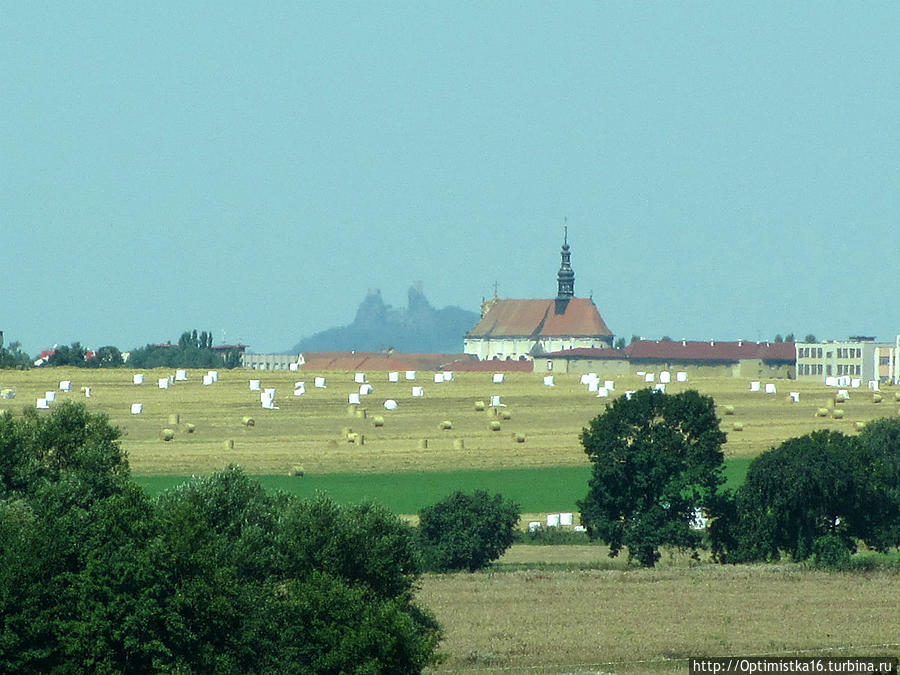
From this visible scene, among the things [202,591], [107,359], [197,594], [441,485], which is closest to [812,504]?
[441,485]

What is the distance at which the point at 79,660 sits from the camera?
127 feet

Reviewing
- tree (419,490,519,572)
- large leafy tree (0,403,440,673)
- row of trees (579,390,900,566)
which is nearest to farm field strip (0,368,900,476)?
tree (419,490,519,572)

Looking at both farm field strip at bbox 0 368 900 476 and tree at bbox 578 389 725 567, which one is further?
farm field strip at bbox 0 368 900 476

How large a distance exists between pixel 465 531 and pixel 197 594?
3152 cm

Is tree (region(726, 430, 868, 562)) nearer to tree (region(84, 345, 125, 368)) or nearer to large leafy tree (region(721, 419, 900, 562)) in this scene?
large leafy tree (region(721, 419, 900, 562))

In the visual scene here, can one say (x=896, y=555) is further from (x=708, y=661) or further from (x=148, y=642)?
(x=148, y=642)

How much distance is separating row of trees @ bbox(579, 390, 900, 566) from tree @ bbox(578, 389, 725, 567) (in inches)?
1.7

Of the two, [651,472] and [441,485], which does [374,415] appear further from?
[651,472]

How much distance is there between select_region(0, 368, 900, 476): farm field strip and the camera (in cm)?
9662

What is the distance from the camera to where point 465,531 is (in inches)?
2766

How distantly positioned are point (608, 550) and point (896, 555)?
40.9 feet

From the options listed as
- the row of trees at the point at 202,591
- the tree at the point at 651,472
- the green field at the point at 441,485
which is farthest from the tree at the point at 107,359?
the row of trees at the point at 202,591

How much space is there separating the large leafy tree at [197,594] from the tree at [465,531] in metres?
24.6

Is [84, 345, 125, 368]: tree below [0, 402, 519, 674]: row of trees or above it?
above
